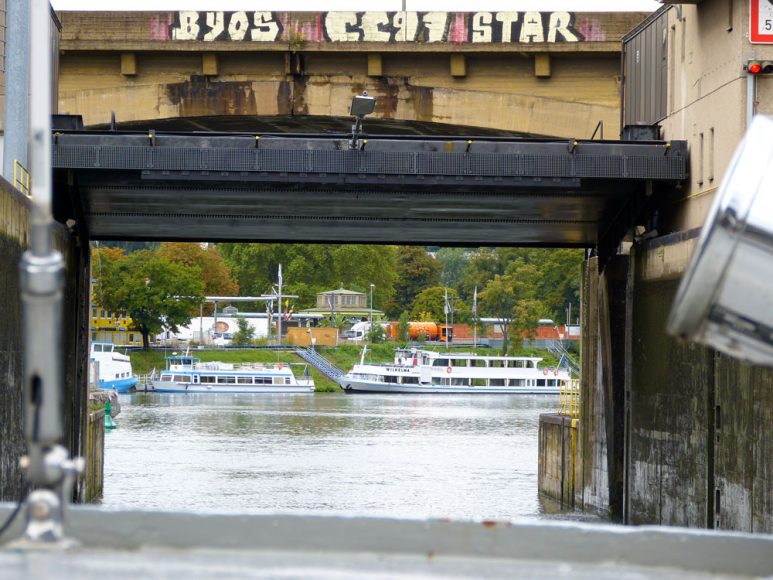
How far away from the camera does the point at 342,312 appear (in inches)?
6447

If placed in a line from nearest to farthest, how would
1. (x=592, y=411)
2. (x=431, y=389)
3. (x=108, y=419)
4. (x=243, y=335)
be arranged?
(x=592, y=411), (x=108, y=419), (x=431, y=389), (x=243, y=335)

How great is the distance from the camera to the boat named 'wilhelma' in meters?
117

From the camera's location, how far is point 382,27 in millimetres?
33875

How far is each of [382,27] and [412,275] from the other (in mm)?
139254

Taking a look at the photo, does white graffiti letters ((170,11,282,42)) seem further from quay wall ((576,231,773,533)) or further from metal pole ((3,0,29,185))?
quay wall ((576,231,773,533))

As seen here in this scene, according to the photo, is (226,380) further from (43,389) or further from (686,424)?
(43,389)

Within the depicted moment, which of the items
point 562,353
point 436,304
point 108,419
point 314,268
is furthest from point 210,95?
point 314,268

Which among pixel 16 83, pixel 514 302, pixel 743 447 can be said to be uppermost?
pixel 16 83

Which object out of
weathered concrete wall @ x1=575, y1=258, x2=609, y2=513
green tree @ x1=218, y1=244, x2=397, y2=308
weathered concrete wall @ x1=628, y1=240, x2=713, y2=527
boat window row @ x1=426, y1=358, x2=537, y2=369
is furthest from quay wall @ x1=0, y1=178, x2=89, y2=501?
green tree @ x1=218, y1=244, x2=397, y2=308

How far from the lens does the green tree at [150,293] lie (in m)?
129

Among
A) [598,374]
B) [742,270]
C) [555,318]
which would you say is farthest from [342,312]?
[742,270]

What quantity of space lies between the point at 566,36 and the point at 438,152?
9992 mm

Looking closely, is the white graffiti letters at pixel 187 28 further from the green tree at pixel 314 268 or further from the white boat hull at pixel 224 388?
the green tree at pixel 314 268

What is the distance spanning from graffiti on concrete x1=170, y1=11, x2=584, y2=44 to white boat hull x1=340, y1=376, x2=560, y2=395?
82.8 meters
